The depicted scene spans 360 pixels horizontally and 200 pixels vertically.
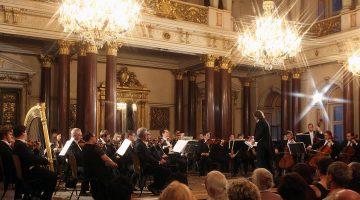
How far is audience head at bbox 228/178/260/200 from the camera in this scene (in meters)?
3.08

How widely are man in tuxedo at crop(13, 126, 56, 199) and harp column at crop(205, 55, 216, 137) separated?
10375mm

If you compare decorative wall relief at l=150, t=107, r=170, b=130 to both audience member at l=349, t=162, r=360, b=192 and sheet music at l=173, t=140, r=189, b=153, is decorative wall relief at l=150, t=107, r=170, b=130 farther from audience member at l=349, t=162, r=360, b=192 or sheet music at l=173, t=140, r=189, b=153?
audience member at l=349, t=162, r=360, b=192

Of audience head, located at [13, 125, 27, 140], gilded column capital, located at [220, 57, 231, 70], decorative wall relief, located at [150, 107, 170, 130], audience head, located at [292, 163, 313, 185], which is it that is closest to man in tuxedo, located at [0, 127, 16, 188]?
audience head, located at [13, 125, 27, 140]

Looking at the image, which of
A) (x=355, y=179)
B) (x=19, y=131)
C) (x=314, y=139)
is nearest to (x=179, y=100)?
(x=314, y=139)

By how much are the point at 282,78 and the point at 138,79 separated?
645 centimetres

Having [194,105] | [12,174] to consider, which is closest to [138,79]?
[194,105]

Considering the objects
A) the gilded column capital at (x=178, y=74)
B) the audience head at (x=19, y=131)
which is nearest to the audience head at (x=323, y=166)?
the audience head at (x=19, y=131)

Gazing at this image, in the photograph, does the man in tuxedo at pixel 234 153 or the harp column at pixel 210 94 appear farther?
the harp column at pixel 210 94

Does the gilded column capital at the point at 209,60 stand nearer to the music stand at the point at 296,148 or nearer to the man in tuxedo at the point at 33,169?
the music stand at the point at 296,148

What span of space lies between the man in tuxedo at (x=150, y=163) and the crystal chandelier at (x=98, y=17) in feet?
6.82

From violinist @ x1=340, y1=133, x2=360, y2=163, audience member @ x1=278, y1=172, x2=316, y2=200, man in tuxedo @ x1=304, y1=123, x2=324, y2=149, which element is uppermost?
audience member @ x1=278, y1=172, x2=316, y2=200

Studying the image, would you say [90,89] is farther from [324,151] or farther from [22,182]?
[22,182]

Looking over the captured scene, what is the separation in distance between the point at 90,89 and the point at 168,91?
22.9ft

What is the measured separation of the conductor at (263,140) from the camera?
9727mm
